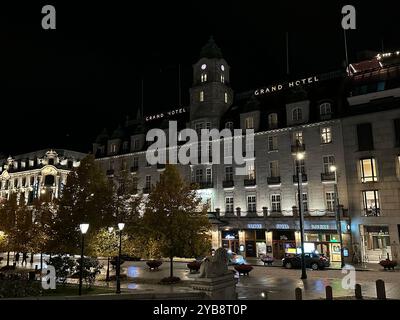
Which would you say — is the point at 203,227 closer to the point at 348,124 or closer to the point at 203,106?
the point at 348,124

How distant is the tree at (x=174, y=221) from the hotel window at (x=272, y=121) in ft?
60.8

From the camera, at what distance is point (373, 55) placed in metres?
48.4

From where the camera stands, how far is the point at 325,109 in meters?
44.0

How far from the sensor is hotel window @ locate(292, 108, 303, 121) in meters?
45.3

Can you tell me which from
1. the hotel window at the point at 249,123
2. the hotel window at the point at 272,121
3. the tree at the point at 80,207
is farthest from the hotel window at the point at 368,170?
the tree at the point at 80,207

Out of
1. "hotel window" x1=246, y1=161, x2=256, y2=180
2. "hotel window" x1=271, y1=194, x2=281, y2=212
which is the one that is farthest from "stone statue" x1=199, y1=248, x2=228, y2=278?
"hotel window" x1=246, y1=161, x2=256, y2=180

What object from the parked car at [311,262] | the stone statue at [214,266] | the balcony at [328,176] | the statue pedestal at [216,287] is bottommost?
the parked car at [311,262]

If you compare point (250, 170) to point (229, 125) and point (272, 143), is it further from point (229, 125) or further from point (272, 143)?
point (229, 125)

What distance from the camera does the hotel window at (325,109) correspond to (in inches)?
1721

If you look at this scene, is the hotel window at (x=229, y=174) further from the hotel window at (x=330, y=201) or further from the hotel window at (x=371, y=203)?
the hotel window at (x=371, y=203)

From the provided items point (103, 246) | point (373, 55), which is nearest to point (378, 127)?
point (373, 55)

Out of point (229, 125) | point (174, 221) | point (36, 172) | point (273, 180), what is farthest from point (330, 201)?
point (36, 172)

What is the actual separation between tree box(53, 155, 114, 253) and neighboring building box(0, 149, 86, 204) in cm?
4586
